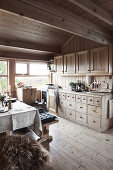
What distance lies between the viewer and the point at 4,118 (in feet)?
6.11

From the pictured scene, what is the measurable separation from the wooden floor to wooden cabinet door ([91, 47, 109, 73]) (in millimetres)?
1624

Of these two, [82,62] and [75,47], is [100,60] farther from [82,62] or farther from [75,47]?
[75,47]

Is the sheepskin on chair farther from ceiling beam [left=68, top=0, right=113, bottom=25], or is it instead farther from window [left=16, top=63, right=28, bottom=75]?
window [left=16, top=63, right=28, bottom=75]

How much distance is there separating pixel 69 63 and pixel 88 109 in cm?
176

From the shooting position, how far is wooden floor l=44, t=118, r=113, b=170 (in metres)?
1.92

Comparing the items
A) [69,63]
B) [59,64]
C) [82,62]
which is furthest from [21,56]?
[82,62]

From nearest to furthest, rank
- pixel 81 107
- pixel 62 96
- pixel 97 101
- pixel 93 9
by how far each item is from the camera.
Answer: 1. pixel 93 9
2. pixel 97 101
3. pixel 81 107
4. pixel 62 96

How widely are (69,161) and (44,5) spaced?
2.50m

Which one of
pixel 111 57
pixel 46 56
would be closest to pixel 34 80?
pixel 46 56

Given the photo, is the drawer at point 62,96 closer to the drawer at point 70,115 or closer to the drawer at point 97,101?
the drawer at point 70,115

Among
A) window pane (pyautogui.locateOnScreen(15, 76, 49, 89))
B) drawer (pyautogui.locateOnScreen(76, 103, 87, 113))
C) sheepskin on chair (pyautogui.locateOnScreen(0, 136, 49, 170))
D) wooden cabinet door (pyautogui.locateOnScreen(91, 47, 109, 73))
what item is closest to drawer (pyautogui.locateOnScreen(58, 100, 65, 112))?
drawer (pyautogui.locateOnScreen(76, 103, 87, 113))

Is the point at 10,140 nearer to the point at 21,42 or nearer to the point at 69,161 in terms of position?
the point at 69,161

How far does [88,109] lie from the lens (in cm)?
330

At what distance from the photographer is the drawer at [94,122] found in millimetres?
3092
